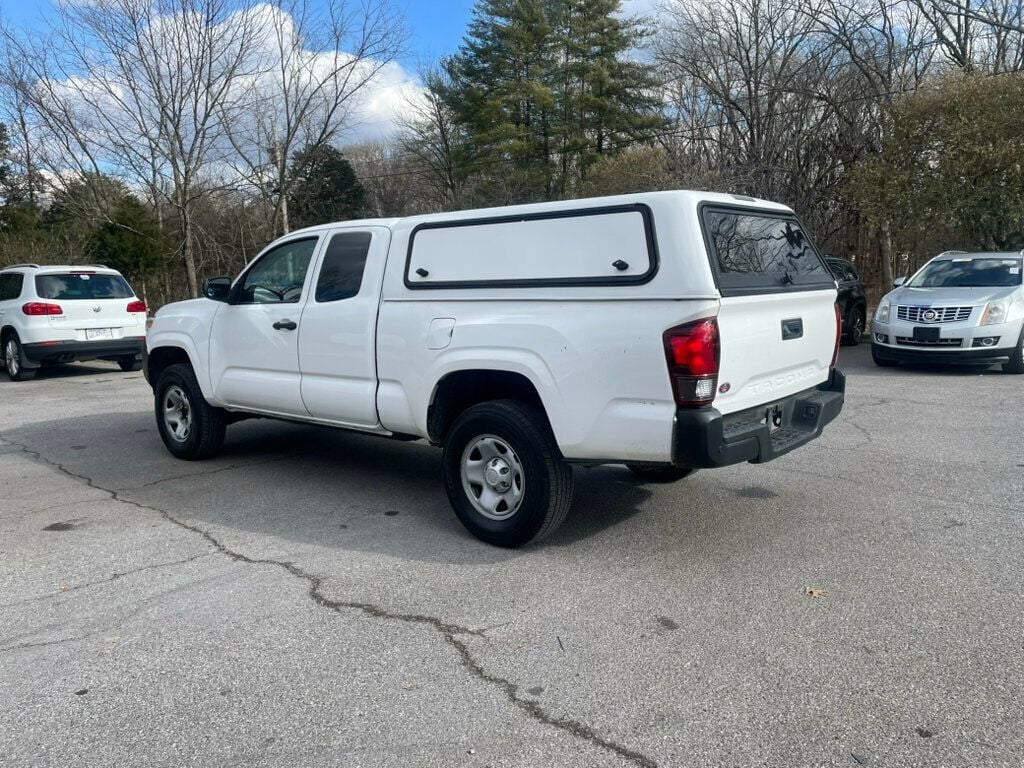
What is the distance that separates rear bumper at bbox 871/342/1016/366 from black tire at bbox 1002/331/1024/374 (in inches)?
2.7

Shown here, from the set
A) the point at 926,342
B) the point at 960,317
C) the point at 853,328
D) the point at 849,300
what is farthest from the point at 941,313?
the point at 853,328

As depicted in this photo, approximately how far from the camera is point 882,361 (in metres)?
12.1

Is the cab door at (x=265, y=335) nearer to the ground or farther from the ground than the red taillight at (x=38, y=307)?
nearer to the ground

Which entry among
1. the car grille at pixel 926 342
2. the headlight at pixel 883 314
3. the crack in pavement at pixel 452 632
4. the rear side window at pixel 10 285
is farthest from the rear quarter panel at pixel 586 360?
the rear side window at pixel 10 285

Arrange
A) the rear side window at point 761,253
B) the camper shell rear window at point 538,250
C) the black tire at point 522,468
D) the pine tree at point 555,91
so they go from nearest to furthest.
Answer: the camper shell rear window at point 538,250, the rear side window at point 761,253, the black tire at point 522,468, the pine tree at point 555,91

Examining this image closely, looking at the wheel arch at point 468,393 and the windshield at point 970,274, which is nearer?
the wheel arch at point 468,393

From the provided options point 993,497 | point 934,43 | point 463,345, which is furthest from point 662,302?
point 934,43

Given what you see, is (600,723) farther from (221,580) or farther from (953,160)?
(953,160)

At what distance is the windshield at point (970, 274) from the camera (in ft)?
38.4

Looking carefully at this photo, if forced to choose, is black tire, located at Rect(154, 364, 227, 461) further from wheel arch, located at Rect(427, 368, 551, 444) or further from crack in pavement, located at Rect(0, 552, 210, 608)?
wheel arch, located at Rect(427, 368, 551, 444)

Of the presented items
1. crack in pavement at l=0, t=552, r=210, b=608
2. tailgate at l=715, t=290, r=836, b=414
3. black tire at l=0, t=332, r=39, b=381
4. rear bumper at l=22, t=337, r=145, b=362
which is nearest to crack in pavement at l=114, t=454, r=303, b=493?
crack in pavement at l=0, t=552, r=210, b=608

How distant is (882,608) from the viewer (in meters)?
3.86

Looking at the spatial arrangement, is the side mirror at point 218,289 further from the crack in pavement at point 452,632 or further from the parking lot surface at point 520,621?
the crack in pavement at point 452,632

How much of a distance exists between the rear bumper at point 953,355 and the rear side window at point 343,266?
8627 millimetres
